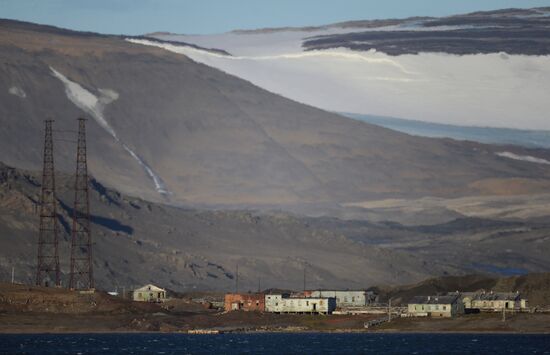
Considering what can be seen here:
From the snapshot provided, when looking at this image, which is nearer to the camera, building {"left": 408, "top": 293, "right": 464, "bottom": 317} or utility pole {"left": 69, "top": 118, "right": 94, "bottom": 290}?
building {"left": 408, "top": 293, "right": 464, "bottom": 317}

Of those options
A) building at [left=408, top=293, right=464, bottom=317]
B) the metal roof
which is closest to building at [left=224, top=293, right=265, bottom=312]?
the metal roof

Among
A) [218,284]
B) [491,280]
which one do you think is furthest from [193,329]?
[218,284]

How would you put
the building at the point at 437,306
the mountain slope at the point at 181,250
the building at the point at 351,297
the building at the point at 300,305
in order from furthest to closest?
1. the mountain slope at the point at 181,250
2. the building at the point at 351,297
3. the building at the point at 300,305
4. the building at the point at 437,306

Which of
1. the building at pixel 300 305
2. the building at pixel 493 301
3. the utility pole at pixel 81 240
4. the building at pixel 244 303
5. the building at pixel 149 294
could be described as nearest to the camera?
the building at pixel 493 301

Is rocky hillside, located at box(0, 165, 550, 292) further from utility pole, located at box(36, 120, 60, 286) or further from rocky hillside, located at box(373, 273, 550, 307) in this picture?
rocky hillside, located at box(373, 273, 550, 307)

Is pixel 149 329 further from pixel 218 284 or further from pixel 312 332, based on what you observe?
pixel 218 284
